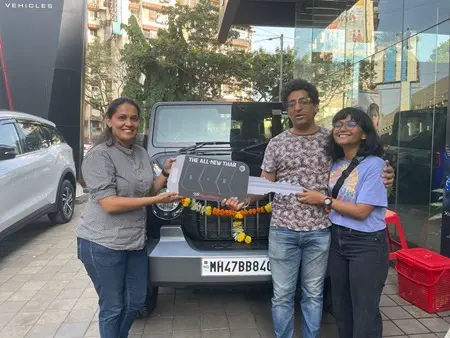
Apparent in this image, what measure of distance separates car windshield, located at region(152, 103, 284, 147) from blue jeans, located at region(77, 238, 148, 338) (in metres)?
1.74

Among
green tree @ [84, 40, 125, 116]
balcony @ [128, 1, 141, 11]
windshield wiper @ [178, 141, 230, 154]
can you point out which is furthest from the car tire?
balcony @ [128, 1, 141, 11]

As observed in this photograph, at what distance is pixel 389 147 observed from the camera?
6.07m

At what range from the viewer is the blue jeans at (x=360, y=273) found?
2361 millimetres

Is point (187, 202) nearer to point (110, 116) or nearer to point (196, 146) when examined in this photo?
point (110, 116)

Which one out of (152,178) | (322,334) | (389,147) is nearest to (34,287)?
(152,178)

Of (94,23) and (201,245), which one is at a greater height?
(94,23)

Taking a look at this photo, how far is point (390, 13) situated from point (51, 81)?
7.81 meters

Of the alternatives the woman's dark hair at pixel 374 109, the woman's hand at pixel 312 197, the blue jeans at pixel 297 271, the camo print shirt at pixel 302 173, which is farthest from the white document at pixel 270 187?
the woman's dark hair at pixel 374 109

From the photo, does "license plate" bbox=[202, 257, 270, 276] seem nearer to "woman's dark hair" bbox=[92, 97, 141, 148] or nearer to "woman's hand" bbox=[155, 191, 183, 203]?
"woman's hand" bbox=[155, 191, 183, 203]

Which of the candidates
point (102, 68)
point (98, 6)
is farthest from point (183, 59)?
point (98, 6)

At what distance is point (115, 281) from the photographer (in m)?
2.51

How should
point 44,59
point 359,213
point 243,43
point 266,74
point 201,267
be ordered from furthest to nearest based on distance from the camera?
point 243,43 → point 266,74 → point 44,59 → point 201,267 → point 359,213

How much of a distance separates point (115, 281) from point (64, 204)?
4.87 m

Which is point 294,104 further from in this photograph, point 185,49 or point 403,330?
point 185,49
